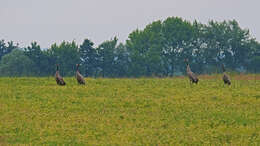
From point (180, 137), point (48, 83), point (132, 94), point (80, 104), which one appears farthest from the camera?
point (48, 83)

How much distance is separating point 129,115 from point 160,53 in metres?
79.3

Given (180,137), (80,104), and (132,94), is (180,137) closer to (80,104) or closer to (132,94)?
(80,104)

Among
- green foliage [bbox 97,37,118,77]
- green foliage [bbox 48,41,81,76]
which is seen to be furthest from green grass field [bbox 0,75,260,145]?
green foliage [bbox 97,37,118,77]

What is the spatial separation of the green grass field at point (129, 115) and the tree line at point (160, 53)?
66.3 metres

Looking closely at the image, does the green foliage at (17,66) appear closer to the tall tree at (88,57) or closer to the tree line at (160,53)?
the tree line at (160,53)

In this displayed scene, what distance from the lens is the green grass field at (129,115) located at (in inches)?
861

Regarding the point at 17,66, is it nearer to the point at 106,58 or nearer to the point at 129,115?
the point at 106,58

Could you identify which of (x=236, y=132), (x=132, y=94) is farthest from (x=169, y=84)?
(x=236, y=132)

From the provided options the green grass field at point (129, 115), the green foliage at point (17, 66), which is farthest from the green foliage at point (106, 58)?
the green grass field at point (129, 115)

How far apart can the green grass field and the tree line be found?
66.3 metres

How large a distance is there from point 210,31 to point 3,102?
83.2 metres

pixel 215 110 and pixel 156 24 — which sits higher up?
pixel 156 24

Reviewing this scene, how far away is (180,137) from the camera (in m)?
22.0

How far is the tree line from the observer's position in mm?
105512
